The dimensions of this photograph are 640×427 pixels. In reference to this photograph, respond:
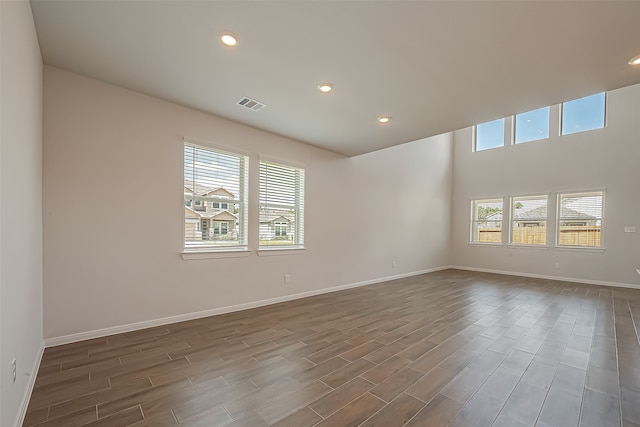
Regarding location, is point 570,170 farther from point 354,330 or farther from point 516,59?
point 354,330

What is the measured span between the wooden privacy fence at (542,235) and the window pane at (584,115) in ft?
7.78

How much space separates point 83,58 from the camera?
8.31 feet

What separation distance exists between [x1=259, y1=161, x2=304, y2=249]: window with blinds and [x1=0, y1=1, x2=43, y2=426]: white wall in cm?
250

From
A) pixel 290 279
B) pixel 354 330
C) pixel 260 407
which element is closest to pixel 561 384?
pixel 354 330

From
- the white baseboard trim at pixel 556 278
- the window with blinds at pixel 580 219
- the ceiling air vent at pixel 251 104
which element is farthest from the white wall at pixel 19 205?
the window with blinds at pixel 580 219

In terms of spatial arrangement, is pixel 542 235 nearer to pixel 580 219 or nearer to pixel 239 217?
pixel 580 219

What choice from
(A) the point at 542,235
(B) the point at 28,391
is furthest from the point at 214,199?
(A) the point at 542,235

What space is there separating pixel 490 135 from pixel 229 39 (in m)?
8.14

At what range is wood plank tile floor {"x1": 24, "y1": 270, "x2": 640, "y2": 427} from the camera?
174cm

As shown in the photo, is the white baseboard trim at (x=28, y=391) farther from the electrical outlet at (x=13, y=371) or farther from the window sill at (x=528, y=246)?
the window sill at (x=528, y=246)

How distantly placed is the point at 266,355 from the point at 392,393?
1199 millimetres

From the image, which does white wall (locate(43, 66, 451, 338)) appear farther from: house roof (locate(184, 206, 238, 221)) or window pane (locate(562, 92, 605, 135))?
window pane (locate(562, 92, 605, 135))

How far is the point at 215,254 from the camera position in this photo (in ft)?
12.1

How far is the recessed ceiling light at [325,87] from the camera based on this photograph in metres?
2.85
